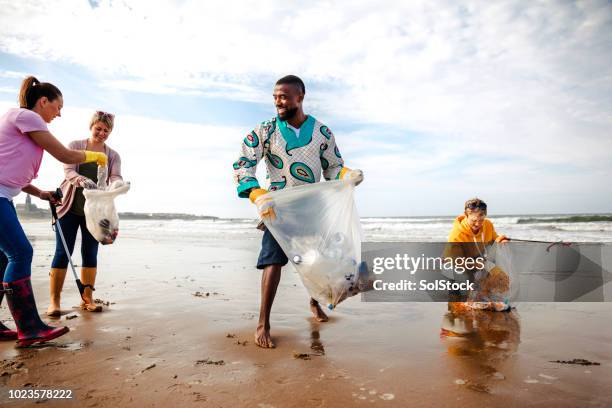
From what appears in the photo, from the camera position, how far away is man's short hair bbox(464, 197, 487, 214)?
362cm

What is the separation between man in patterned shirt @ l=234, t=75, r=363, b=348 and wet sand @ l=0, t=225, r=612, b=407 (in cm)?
51

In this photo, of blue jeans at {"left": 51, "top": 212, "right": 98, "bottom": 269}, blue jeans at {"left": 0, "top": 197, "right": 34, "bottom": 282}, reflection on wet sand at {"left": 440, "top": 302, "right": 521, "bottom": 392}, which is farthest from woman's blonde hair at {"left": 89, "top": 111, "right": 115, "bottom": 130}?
reflection on wet sand at {"left": 440, "top": 302, "right": 521, "bottom": 392}

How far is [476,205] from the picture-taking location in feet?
11.9

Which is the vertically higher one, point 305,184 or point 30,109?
point 30,109

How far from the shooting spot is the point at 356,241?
2549 mm

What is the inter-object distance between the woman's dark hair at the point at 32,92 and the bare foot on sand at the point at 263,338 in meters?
2.01

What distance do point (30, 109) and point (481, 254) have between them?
3798 millimetres

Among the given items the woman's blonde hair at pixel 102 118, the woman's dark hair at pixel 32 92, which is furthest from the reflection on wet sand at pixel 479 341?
the woman's blonde hair at pixel 102 118

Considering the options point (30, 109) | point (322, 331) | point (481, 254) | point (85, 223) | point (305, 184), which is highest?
point (30, 109)

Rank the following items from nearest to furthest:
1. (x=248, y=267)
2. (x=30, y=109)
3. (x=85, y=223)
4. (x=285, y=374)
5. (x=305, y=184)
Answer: (x=285, y=374) → (x=30, y=109) → (x=305, y=184) → (x=85, y=223) → (x=248, y=267)

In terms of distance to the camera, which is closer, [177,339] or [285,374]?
[285,374]

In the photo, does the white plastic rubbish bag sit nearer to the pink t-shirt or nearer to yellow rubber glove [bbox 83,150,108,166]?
yellow rubber glove [bbox 83,150,108,166]

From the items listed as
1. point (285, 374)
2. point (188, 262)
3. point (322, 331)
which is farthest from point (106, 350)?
point (188, 262)

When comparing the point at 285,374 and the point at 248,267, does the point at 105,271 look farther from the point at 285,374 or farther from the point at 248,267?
the point at 285,374
